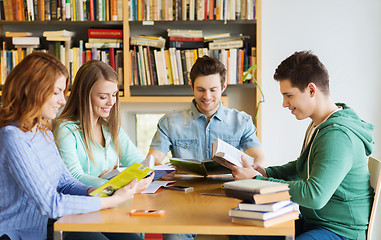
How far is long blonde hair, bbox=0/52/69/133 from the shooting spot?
1.54 meters

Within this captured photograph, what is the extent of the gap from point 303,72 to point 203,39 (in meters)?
1.93

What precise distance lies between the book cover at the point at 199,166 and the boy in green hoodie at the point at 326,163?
14 cm

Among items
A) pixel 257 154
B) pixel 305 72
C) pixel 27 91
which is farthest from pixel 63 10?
pixel 305 72

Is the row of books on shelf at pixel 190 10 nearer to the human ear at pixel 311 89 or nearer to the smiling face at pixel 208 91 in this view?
the smiling face at pixel 208 91

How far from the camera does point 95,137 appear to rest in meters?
2.30

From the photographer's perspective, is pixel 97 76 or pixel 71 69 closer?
pixel 97 76

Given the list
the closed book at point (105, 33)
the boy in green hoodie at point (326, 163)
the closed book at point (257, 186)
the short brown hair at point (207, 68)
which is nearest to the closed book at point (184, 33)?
the closed book at point (105, 33)

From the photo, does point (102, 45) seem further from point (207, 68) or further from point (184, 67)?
point (207, 68)

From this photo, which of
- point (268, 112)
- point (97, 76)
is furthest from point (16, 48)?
point (268, 112)

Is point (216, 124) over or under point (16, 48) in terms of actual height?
under

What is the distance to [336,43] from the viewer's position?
3.75m

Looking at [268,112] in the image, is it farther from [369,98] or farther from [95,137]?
[95,137]

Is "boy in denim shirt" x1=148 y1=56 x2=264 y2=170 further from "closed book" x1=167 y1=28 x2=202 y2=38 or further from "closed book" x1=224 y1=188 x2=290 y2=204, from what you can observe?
"closed book" x1=224 y1=188 x2=290 y2=204

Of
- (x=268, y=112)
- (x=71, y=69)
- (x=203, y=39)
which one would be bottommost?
(x=268, y=112)
